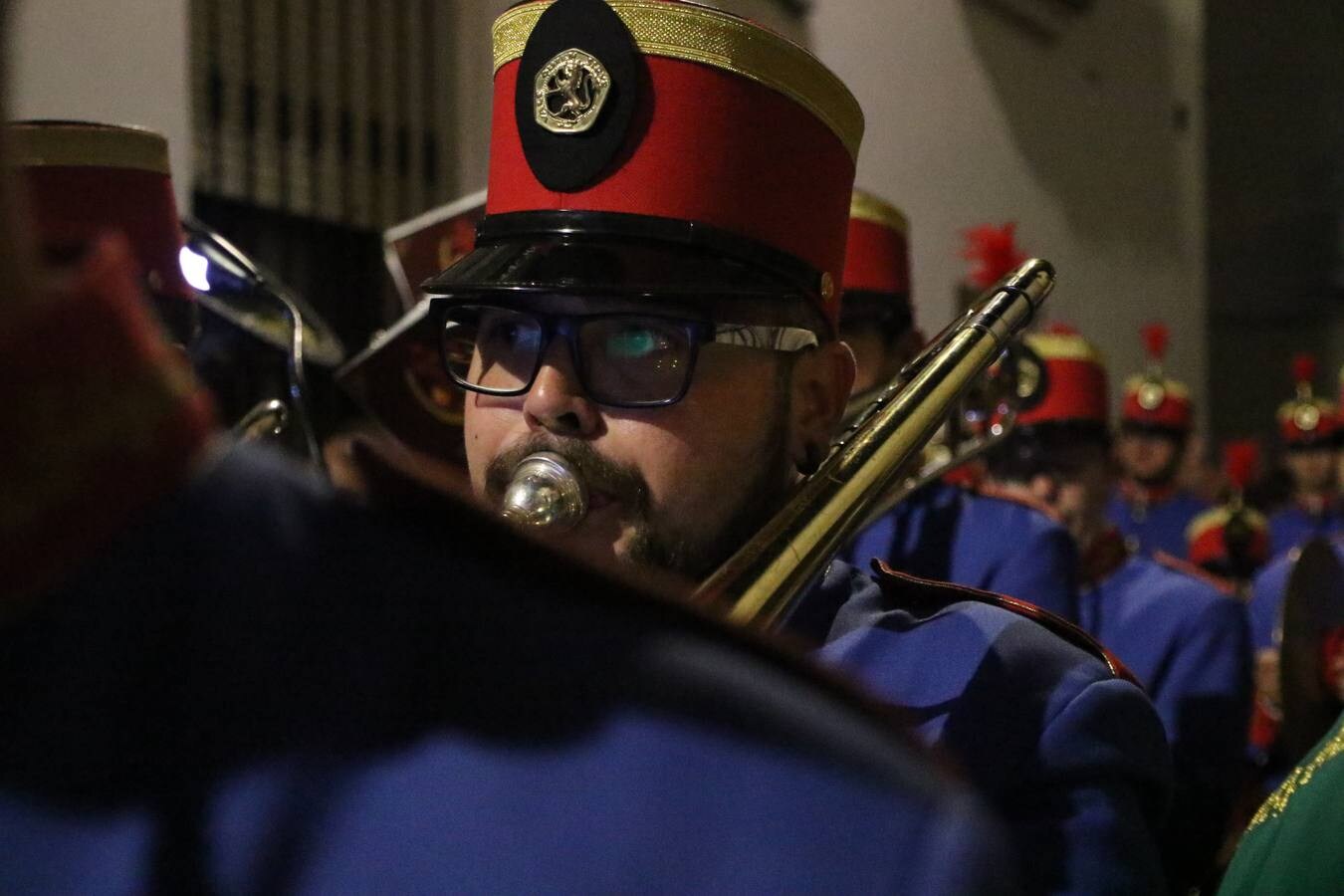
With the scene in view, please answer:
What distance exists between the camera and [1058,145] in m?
8.26

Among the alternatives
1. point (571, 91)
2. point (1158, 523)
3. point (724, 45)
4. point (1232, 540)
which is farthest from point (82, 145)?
point (1158, 523)

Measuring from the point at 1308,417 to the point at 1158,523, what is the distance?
893 millimetres

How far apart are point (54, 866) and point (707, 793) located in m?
0.21

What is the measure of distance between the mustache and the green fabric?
0.56 meters

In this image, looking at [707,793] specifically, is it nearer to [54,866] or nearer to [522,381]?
[54,866]

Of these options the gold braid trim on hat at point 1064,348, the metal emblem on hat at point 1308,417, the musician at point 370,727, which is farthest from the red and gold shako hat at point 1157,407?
the musician at point 370,727

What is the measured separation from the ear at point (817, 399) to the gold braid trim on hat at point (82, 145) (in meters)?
0.78

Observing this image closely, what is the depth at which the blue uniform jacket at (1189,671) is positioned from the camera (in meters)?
2.58

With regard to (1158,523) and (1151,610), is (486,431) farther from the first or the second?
(1158,523)

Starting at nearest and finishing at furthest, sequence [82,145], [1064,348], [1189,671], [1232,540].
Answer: [82,145] → [1189,671] → [1064,348] → [1232,540]

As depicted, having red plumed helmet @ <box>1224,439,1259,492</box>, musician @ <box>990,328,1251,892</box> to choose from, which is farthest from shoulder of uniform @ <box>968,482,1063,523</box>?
red plumed helmet @ <box>1224,439,1259,492</box>

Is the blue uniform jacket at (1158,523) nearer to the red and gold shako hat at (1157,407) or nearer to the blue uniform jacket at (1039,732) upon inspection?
the red and gold shako hat at (1157,407)

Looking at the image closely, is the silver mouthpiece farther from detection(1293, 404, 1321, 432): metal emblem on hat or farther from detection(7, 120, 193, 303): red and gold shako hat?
detection(1293, 404, 1321, 432): metal emblem on hat

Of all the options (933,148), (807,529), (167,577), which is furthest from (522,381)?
(933,148)
